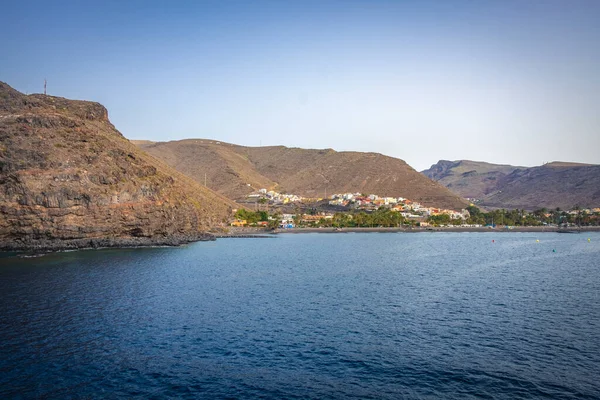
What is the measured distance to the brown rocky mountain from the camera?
239ft

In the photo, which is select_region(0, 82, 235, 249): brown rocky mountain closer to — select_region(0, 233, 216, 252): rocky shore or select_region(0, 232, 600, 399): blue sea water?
select_region(0, 233, 216, 252): rocky shore

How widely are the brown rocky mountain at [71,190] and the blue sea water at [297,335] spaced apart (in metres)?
23.3

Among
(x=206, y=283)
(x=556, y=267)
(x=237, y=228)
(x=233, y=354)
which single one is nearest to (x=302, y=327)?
(x=233, y=354)

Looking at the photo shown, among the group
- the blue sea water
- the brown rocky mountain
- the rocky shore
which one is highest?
the brown rocky mountain

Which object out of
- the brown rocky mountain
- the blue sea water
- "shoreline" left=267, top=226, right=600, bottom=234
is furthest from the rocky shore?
"shoreline" left=267, top=226, right=600, bottom=234

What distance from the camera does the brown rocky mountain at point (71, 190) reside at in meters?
72.8

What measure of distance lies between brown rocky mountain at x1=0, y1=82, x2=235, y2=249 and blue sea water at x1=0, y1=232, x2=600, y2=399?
23.3 m

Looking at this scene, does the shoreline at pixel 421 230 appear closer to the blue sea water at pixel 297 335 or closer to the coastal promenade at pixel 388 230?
the coastal promenade at pixel 388 230

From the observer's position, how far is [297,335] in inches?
1086

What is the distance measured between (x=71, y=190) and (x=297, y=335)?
213ft

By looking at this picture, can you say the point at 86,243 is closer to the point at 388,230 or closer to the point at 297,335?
the point at 297,335

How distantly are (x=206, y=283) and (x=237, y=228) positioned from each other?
104 m

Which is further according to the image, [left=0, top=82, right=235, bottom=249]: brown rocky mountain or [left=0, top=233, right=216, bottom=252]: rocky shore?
[left=0, top=82, right=235, bottom=249]: brown rocky mountain

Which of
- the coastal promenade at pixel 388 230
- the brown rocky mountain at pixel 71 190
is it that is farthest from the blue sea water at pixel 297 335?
the coastal promenade at pixel 388 230
